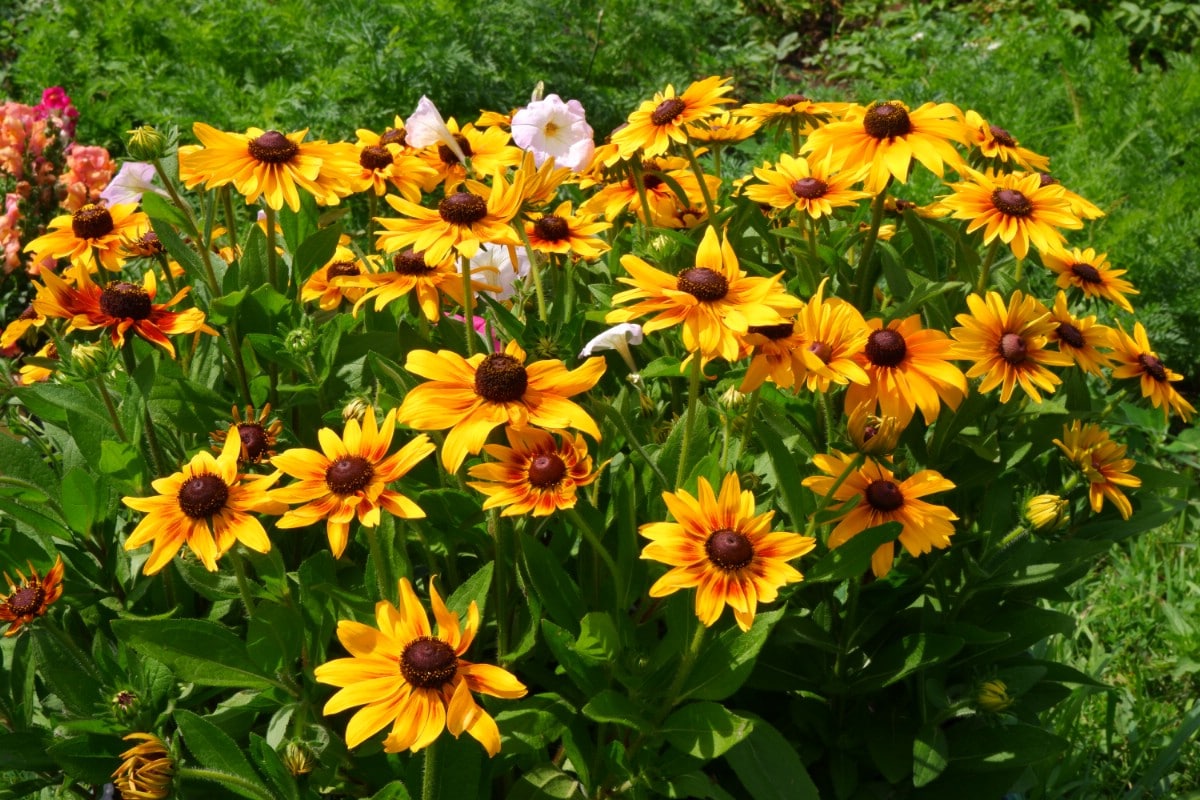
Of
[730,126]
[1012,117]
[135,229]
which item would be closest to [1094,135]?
[1012,117]

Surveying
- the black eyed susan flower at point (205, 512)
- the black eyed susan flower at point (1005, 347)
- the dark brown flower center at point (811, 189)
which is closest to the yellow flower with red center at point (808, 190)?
the dark brown flower center at point (811, 189)

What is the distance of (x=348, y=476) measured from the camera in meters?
1.06

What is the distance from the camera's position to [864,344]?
1.18m

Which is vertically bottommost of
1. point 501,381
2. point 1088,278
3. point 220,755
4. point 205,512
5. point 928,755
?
point 928,755

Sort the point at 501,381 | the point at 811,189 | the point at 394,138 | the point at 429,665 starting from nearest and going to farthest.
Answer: the point at 429,665
the point at 501,381
the point at 811,189
the point at 394,138

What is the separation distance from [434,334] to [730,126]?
626mm

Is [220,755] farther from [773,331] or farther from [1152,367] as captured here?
[1152,367]

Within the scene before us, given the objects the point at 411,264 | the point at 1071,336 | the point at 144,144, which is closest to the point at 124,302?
the point at 144,144

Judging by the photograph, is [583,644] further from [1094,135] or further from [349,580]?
[1094,135]

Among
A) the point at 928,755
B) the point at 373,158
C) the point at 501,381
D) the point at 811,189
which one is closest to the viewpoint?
the point at 501,381

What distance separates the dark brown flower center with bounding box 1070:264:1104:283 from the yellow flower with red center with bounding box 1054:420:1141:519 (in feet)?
0.99

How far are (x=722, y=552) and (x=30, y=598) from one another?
77cm

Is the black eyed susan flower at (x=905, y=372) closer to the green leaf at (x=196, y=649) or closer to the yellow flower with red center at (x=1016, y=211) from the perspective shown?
the yellow flower with red center at (x=1016, y=211)

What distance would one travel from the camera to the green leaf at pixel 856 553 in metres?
1.13
